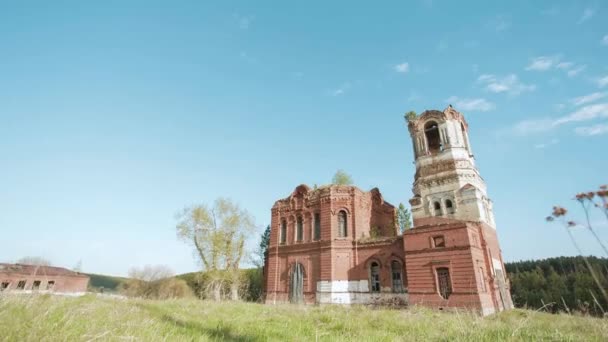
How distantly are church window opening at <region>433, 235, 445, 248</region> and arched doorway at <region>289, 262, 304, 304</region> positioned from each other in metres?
11.2

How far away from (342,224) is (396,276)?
20.4 ft

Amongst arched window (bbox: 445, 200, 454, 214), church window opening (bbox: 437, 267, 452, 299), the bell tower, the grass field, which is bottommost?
the grass field

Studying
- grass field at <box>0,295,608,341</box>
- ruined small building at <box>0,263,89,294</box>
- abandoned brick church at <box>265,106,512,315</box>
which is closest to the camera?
grass field at <box>0,295,608,341</box>

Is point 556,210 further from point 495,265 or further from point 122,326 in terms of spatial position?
point 495,265

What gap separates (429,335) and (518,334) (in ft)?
6.56

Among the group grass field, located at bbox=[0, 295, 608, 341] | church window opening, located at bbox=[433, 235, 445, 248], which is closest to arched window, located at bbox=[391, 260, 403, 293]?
church window opening, located at bbox=[433, 235, 445, 248]

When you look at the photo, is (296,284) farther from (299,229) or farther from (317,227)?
(317,227)

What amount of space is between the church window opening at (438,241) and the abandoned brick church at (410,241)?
1.2 inches

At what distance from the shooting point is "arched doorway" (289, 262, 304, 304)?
2584 cm

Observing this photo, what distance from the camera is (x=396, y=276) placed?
77.0ft

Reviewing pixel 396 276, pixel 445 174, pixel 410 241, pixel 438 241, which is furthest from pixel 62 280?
pixel 445 174

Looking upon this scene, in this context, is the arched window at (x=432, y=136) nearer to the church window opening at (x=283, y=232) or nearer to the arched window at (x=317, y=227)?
the arched window at (x=317, y=227)

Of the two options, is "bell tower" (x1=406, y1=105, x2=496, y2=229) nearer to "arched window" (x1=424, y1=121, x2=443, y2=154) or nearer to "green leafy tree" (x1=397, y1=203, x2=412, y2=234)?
"arched window" (x1=424, y1=121, x2=443, y2=154)

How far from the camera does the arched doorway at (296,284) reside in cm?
2584
